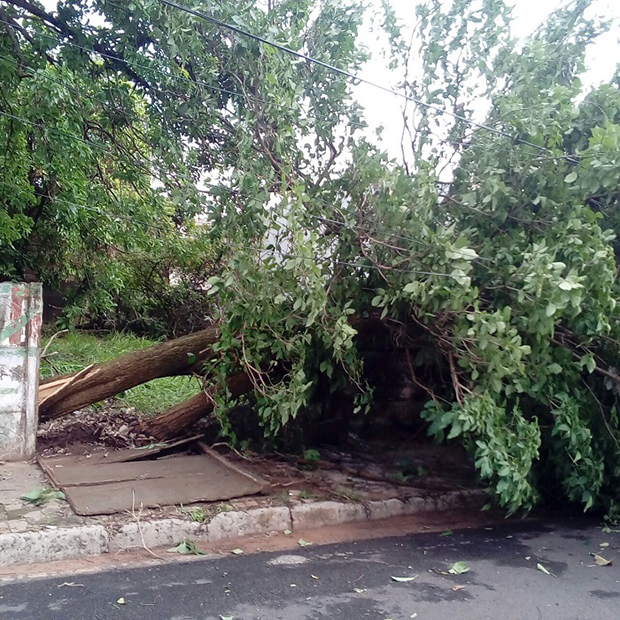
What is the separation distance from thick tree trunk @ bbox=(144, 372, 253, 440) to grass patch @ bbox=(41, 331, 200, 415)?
826 mm

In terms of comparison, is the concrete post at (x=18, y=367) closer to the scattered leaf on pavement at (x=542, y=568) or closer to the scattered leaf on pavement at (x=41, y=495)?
the scattered leaf on pavement at (x=41, y=495)

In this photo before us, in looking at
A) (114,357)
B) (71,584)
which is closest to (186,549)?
(71,584)

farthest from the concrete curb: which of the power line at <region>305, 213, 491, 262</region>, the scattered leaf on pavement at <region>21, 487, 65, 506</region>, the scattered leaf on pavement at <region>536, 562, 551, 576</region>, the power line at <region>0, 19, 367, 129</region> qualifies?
the power line at <region>0, 19, 367, 129</region>

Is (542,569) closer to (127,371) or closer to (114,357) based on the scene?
(127,371)

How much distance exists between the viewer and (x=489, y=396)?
473 cm

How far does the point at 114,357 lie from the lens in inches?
365

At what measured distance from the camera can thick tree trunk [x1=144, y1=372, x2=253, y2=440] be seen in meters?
6.39

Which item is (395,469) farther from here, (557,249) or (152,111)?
(152,111)

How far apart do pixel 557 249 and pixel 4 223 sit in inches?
235

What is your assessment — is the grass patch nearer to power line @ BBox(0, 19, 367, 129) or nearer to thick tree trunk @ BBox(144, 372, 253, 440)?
thick tree trunk @ BBox(144, 372, 253, 440)

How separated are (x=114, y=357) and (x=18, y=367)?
11.6ft

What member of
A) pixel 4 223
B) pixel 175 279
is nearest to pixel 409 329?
pixel 4 223

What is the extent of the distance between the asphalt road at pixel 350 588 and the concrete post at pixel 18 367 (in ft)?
7.38

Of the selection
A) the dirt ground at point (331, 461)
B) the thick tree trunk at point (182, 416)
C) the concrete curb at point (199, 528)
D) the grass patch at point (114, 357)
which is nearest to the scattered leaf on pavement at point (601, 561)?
the concrete curb at point (199, 528)
